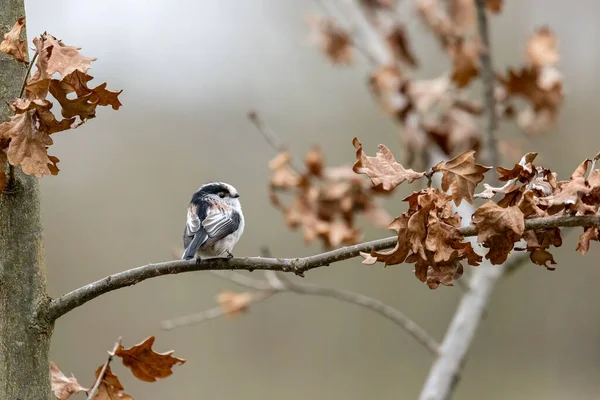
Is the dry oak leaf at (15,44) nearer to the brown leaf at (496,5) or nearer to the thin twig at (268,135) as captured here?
the thin twig at (268,135)

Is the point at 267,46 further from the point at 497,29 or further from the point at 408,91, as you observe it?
the point at 408,91

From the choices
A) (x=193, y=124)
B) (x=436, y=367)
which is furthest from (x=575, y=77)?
(x=436, y=367)

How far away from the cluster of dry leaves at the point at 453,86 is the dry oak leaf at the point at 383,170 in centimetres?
160

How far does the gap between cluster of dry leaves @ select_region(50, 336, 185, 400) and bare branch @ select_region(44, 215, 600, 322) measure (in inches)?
5.4

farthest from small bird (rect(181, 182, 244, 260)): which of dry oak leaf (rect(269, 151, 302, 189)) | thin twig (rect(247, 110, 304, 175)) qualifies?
dry oak leaf (rect(269, 151, 302, 189))

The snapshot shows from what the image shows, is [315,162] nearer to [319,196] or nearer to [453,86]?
[319,196]

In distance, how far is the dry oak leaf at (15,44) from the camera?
113 cm

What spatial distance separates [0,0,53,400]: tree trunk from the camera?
1.17 metres

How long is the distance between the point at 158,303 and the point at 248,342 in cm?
141

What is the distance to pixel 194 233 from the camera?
191 centimetres

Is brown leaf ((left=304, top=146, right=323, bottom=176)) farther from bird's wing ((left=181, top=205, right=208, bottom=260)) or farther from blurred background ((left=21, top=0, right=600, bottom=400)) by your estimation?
blurred background ((left=21, top=0, right=600, bottom=400))

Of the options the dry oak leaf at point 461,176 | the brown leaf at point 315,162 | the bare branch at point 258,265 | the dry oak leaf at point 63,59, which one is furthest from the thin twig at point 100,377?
the brown leaf at point 315,162

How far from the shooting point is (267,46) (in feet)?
25.5

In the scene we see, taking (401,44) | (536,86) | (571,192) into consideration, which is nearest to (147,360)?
(571,192)
